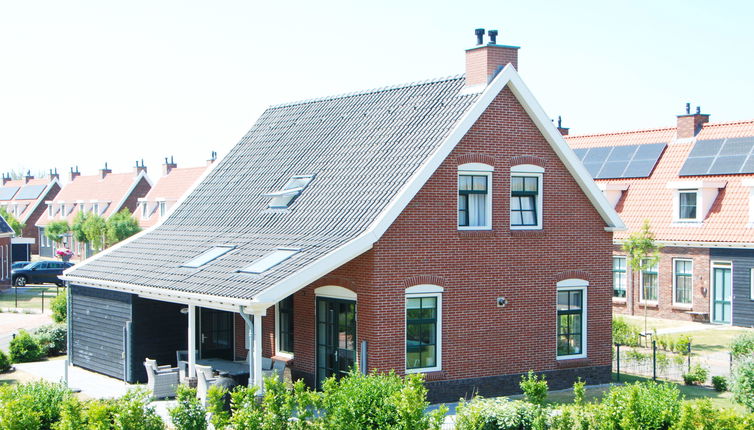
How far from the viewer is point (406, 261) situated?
18.3 m

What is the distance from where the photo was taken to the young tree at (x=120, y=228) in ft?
199

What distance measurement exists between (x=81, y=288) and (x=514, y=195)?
38.6ft

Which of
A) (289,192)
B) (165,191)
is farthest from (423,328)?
(165,191)

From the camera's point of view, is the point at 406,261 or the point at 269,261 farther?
the point at 269,261

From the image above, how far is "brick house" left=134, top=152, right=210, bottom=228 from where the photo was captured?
67.1 metres

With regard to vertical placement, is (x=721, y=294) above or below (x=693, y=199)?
below

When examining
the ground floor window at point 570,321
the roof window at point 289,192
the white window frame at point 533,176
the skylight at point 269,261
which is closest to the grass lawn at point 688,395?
the ground floor window at point 570,321

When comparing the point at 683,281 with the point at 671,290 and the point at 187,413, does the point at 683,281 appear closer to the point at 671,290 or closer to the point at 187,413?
the point at 671,290

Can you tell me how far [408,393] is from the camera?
1371cm

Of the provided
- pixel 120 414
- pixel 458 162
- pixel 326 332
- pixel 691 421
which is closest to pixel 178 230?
pixel 326 332

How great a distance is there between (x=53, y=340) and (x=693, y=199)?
23892 mm

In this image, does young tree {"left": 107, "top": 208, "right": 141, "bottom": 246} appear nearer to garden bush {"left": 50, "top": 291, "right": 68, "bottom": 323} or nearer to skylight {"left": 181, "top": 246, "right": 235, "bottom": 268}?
garden bush {"left": 50, "top": 291, "right": 68, "bottom": 323}

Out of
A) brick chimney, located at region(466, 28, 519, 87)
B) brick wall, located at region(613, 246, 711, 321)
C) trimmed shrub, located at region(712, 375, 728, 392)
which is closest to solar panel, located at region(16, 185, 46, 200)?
brick wall, located at region(613, 246, 711, 321)

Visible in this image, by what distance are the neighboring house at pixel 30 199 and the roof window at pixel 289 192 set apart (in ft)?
217
